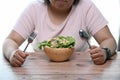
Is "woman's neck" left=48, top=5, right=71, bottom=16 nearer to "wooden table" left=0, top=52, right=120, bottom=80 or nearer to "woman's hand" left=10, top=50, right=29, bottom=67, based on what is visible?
"wooden table" left=0, top=52, right=120, bottom=80

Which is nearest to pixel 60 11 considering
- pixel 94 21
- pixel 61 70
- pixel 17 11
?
pixel 94 21

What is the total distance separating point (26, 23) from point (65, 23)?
25 cm

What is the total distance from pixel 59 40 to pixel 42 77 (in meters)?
0.28

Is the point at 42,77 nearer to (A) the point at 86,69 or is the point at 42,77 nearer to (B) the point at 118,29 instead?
(A) the point at 86,69

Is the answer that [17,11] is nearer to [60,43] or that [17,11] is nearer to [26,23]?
[26,23]

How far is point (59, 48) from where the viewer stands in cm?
123

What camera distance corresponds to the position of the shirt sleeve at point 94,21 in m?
1.60

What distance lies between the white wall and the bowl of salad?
50.7 inches

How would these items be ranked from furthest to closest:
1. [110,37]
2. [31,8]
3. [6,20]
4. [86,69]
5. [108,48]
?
1. [6,20]
2. [31,8]
3. [110,37]
4. [108,48]
5. [86,69]

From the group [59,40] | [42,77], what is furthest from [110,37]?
[42,77]

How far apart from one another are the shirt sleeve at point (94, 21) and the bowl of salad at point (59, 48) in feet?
1.29

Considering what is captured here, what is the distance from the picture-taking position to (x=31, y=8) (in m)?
1.66

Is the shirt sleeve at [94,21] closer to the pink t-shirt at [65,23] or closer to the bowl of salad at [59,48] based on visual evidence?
the pink t-shirt at [65,23]

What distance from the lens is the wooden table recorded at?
3.38 ft
